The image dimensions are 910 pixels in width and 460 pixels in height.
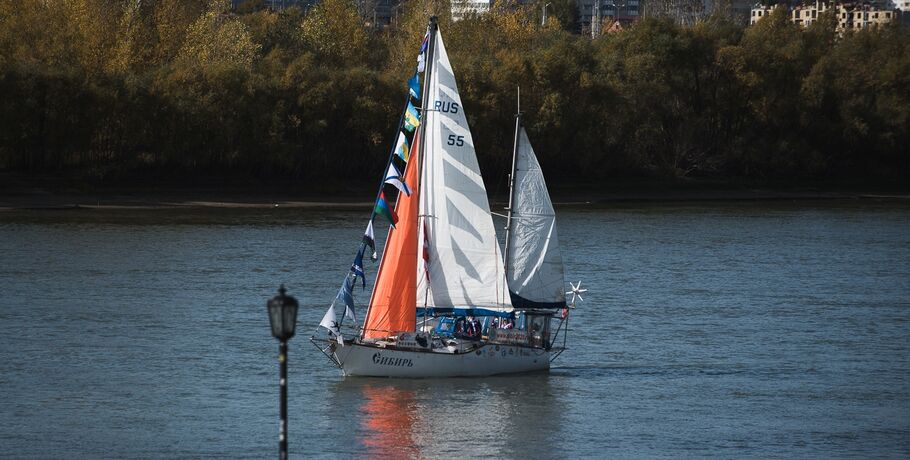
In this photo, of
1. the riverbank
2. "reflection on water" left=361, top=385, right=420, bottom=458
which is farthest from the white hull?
the riverbank

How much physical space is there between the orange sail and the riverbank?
192ft

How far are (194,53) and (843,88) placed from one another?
183 ft

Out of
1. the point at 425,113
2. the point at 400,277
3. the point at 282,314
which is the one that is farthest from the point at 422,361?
the point at 282,314

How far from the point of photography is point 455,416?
39.3 m

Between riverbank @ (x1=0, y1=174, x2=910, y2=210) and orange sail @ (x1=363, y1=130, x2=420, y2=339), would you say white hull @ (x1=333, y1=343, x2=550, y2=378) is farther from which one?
riverbank @ (x1=0, y1=174, x2=910, y2=210)

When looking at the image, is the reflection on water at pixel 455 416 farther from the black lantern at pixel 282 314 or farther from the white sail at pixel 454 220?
the black lantern at pixel 282 314

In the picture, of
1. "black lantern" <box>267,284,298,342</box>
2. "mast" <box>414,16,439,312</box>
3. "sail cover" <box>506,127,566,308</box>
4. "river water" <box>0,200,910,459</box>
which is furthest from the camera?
"sail cover" <box>506,127,566,308</box>

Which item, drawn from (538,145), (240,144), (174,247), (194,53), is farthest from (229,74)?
(174,247)

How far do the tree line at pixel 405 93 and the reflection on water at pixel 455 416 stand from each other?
218 feet

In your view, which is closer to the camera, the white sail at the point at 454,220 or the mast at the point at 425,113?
the mast at the point at 425,113

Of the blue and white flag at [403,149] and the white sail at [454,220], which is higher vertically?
the blue and white flag at [403,149]

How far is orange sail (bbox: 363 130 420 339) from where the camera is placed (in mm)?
42719

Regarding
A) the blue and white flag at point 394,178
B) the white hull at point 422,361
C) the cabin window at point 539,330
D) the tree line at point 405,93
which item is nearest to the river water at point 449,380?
the white hull at point 422,361

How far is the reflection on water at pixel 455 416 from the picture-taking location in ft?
119
